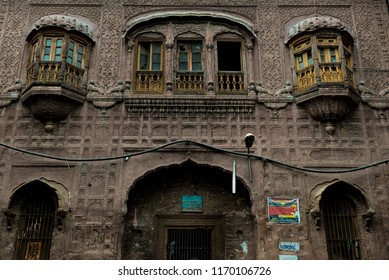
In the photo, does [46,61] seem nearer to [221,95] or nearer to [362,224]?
[221,95]

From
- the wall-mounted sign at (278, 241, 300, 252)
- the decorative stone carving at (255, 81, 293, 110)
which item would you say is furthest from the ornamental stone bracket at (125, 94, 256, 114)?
the wall-mounted sign at (278, 241, 300, 252)

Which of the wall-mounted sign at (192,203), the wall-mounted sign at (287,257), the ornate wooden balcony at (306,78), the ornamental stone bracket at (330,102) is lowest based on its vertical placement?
the wall-mounted sign at (287,257)

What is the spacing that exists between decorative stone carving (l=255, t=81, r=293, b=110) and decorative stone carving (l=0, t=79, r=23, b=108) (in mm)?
6151

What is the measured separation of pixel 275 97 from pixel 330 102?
1367mm

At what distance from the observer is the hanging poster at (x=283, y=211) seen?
986cm

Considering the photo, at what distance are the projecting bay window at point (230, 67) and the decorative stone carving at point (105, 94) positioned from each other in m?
2.53

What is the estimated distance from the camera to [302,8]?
40.0 ft

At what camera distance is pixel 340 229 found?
1009 cm

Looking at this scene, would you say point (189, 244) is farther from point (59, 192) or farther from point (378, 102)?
point (378, 102)

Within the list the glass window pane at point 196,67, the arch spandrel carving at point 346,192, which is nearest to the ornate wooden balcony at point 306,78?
the arch spandrel carving at point 346,192

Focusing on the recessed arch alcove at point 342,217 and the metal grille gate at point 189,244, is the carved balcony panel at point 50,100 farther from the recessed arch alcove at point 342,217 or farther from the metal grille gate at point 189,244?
the recessed arch alcove at point 342,217

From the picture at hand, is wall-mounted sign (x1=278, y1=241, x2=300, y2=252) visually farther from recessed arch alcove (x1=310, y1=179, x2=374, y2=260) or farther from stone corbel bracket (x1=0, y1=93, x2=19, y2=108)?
stone corbel bracket (x1=0, y1=93, x2=19, y2=108)

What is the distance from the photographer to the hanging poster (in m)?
9.86

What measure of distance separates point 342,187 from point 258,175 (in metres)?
2.06
